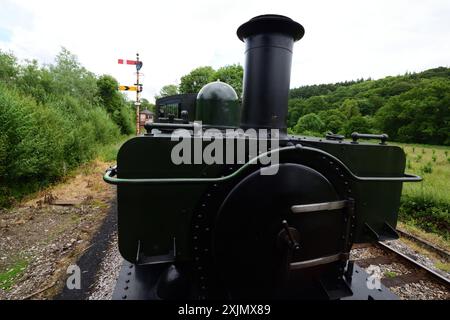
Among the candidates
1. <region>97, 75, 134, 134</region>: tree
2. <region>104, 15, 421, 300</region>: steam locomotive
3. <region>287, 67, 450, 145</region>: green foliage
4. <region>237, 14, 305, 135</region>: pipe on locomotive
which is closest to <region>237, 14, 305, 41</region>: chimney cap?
<region>237, 14, 305, 135</region>: pipe on locomotive

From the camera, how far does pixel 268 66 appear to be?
Result: 96.0 inches

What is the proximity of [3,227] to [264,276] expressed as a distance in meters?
5.53

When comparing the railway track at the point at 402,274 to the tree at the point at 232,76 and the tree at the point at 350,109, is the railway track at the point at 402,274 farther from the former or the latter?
the tree at the point at 350,109

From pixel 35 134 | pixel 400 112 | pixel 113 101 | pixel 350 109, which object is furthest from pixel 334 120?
pixel 35 134

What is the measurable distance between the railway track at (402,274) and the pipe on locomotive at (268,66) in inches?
91.5

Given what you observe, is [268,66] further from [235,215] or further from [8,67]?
[8,67]

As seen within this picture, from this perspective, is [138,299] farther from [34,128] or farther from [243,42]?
[34,128]

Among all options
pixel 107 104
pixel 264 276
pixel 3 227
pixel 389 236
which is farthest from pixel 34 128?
pixel 107 104

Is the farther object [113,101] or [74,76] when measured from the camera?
[113,101]

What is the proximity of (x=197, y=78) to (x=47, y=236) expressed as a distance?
1333 inches

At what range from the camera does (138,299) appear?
1.93m

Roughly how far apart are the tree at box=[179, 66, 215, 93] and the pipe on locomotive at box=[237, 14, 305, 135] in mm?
33113

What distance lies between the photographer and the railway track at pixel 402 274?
3.10 m

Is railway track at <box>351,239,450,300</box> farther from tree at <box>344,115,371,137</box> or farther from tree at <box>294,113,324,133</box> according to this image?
tree at <box>344,115,371,137</box>
